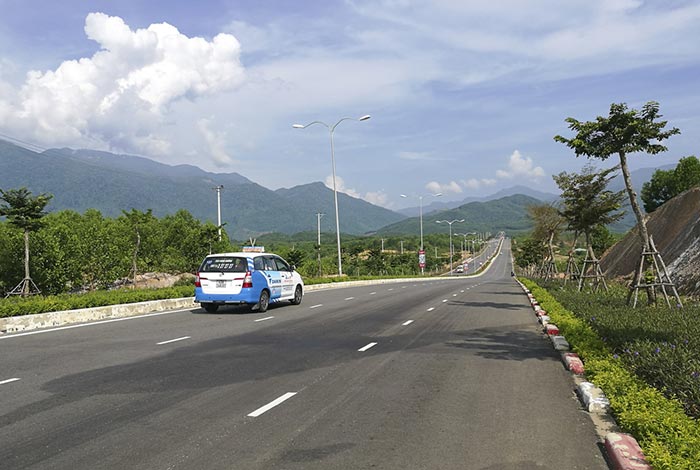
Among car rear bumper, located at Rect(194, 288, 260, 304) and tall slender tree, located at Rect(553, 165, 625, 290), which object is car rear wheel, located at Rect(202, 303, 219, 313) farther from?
tall slender tree, located at Rect(553, 165, 625, 290)

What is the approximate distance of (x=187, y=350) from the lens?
11227 millimetres

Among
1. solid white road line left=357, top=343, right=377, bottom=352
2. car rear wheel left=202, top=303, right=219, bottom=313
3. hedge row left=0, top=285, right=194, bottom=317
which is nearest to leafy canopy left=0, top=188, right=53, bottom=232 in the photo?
hedge row left=0, top=285, right=194, bottom=317

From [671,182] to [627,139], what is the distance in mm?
86180

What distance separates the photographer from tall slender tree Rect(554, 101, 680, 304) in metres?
15.6

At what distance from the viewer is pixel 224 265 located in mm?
18766

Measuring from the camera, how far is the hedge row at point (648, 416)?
15.5 ft

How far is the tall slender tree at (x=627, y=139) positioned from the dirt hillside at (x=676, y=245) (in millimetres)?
7031

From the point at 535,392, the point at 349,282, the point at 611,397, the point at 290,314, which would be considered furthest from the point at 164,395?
the point at 349,282

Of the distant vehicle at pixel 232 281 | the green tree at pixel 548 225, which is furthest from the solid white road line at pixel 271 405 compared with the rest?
the green tree at pixel 548 225

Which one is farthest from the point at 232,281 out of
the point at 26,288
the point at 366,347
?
the point at 26,288

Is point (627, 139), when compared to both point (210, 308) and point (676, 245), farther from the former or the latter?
point (676, 245)

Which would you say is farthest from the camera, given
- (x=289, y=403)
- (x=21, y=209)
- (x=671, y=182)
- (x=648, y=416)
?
(x=671, y=182)

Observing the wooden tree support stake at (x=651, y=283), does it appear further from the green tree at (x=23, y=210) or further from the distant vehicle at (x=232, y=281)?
the green tree at (x=23, y=210)

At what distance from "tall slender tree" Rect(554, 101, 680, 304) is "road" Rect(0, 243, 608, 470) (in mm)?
5365
